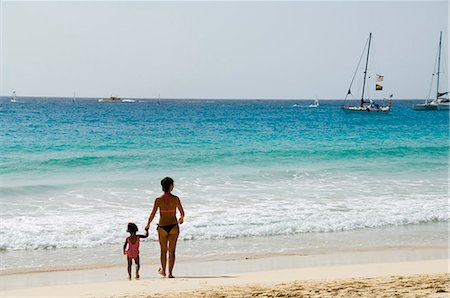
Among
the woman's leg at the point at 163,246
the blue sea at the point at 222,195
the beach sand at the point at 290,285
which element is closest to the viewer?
the beach sand at the point at 290,285

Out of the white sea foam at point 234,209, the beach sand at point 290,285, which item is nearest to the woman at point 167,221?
the beach sand at point 290,285

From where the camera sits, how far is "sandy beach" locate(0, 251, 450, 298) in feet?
24.0

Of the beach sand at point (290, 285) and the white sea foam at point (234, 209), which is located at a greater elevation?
the beach sand at point (290, 285)

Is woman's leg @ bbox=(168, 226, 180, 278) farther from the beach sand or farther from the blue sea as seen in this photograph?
the blue sea

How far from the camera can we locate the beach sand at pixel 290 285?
7.28 m

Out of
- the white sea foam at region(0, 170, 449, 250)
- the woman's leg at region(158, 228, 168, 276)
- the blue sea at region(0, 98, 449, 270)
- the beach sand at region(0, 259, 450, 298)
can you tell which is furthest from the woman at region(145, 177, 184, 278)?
the white sea foam at region(0, 170, 449, 250)

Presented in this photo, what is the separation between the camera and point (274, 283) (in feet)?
26.2

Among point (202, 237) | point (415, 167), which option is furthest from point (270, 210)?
point (415, 167)

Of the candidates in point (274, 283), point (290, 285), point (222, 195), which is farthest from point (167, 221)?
point (222, 195)

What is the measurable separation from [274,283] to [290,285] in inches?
11.0

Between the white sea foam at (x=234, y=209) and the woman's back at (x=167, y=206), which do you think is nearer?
the woman's back at (x=167, y=206)

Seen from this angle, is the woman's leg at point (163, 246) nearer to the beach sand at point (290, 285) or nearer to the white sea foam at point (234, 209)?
the beach sand at point (290, 285)

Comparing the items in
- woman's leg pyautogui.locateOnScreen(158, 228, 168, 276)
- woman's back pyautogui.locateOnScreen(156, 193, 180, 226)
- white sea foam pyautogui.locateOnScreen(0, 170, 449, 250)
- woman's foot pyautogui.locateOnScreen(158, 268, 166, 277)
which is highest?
woman's back pyautogui.locateOnScreen(156, 193, 180, 226)

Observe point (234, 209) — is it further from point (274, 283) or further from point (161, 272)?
point (274, 283)
